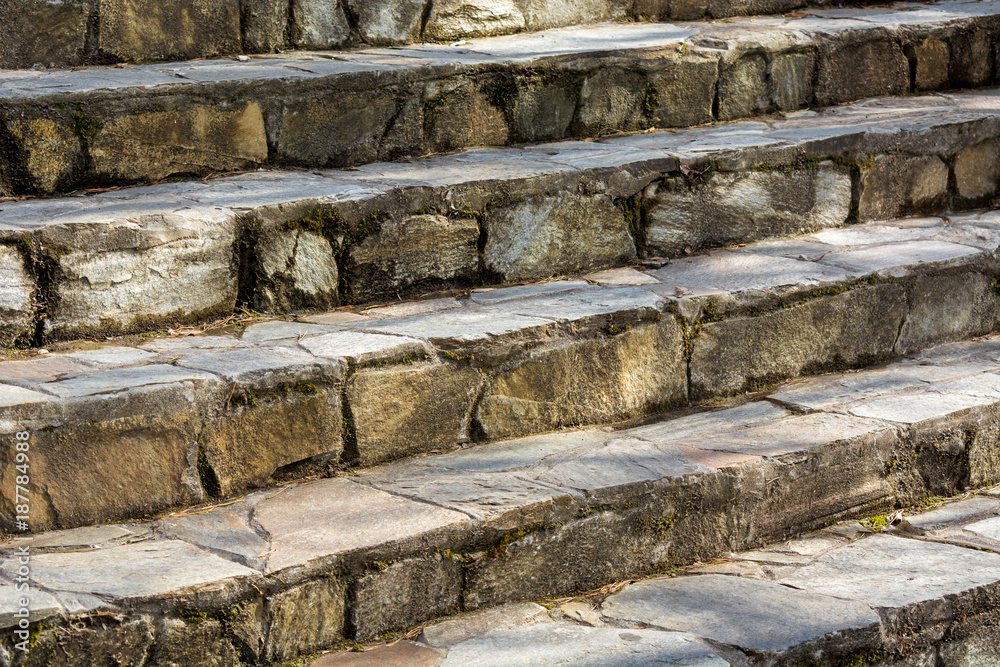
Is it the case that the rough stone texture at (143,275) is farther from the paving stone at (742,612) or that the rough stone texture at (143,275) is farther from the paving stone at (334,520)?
the paving stone at (742,612)

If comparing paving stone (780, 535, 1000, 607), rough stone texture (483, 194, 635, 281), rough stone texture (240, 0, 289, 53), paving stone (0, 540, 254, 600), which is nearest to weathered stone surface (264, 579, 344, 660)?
paving stone (0, 540, 254, 600)

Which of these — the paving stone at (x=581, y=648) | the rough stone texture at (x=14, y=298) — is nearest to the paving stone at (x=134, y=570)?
the paving stone at (x=581, y=648)

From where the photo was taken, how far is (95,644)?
1.84 meters

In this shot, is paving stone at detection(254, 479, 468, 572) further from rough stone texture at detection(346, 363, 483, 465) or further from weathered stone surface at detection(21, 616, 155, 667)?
weathered stone surface at detection(21, 616, 155, 667)

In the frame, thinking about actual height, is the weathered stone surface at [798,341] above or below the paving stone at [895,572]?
above

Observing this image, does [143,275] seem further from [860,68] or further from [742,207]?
[860,68]

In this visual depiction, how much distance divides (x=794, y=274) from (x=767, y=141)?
0.68 metres

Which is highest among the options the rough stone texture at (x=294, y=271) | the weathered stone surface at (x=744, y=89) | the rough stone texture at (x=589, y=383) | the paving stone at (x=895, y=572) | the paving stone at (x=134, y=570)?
the weathered stone surface at (x=744, y=89)

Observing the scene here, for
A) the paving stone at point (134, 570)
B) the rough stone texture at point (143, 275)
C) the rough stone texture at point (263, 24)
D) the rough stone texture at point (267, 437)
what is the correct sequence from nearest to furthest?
the paving stone at point (134, 570) < the rough stone texture at point (267, 437) < the rough stone texture at point (143, 275) < the rough stone texture at point (263, 24)

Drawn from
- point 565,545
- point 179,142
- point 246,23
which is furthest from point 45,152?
point 565,545

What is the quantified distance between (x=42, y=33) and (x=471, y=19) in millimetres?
1694

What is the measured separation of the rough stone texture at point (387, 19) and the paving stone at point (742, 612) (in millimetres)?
2502

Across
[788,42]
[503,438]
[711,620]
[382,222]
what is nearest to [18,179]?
[382,222]

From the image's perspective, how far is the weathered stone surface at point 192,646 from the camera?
1.92 metres
